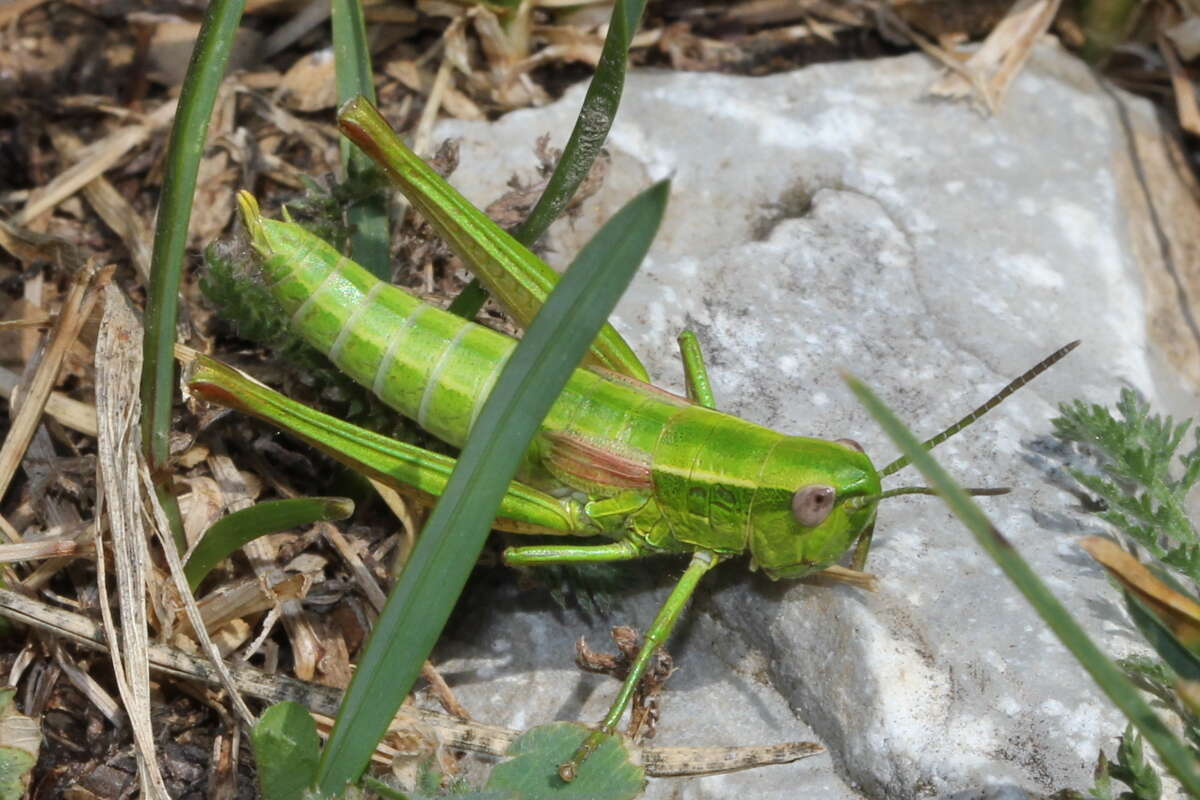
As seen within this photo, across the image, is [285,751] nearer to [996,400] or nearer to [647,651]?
[647,651]

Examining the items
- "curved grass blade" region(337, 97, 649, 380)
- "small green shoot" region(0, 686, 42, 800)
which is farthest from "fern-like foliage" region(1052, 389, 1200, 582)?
"small green shoot" region(0, 686, 42, 800)

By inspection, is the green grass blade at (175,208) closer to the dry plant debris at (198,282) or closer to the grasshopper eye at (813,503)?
the dry plant debris at (198,282)

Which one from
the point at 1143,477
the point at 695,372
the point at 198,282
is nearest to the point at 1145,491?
the point at 1143,477

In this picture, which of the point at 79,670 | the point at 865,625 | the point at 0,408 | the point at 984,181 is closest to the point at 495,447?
the point at 865,625

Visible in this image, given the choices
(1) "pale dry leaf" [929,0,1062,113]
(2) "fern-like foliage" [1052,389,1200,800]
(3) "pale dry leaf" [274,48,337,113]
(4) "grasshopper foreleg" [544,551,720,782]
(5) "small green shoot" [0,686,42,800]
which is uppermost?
(1) "pale dry leaf" [929,0,1062,113]

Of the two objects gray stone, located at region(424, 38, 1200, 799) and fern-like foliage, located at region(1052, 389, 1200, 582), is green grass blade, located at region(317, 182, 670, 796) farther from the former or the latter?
fern-like foliage, located at region(1052, 389, 1200, 582)

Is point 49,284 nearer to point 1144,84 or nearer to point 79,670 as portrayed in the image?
point 79,670

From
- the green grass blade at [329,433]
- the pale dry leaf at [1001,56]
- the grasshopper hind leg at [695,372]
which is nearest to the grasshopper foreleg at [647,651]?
the grasshopper hind leg at [695,372]
